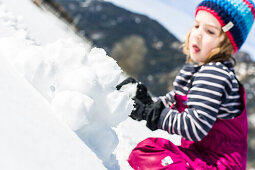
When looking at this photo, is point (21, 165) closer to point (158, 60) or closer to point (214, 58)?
point (214, 58)

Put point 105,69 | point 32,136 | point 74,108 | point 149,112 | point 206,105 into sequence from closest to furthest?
point 32,136 < point 74,108 < point 105,69 < point 206,105 < point 149,112

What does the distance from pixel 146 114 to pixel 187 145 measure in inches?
8.3

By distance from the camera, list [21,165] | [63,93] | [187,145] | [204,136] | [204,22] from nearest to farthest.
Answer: [21,165], [63,93], [204,136], [187,145], [204,22]

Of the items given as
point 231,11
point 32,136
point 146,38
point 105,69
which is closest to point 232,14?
point 231,11

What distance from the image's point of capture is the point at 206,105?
1023 millimetres

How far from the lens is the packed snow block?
18.8 inches

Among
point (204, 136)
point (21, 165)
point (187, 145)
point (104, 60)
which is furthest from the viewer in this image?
point (187, 145)

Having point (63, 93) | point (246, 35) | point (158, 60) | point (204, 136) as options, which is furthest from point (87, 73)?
point (158, 60)

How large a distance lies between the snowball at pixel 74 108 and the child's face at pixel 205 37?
0.75 m

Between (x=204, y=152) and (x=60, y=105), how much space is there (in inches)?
25.4

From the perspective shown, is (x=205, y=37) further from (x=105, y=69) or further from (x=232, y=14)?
(x=105, y=69)

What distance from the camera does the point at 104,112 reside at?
0.74 metres

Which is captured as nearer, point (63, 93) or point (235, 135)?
point (63, 93)

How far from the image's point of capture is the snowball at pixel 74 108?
0.67m
